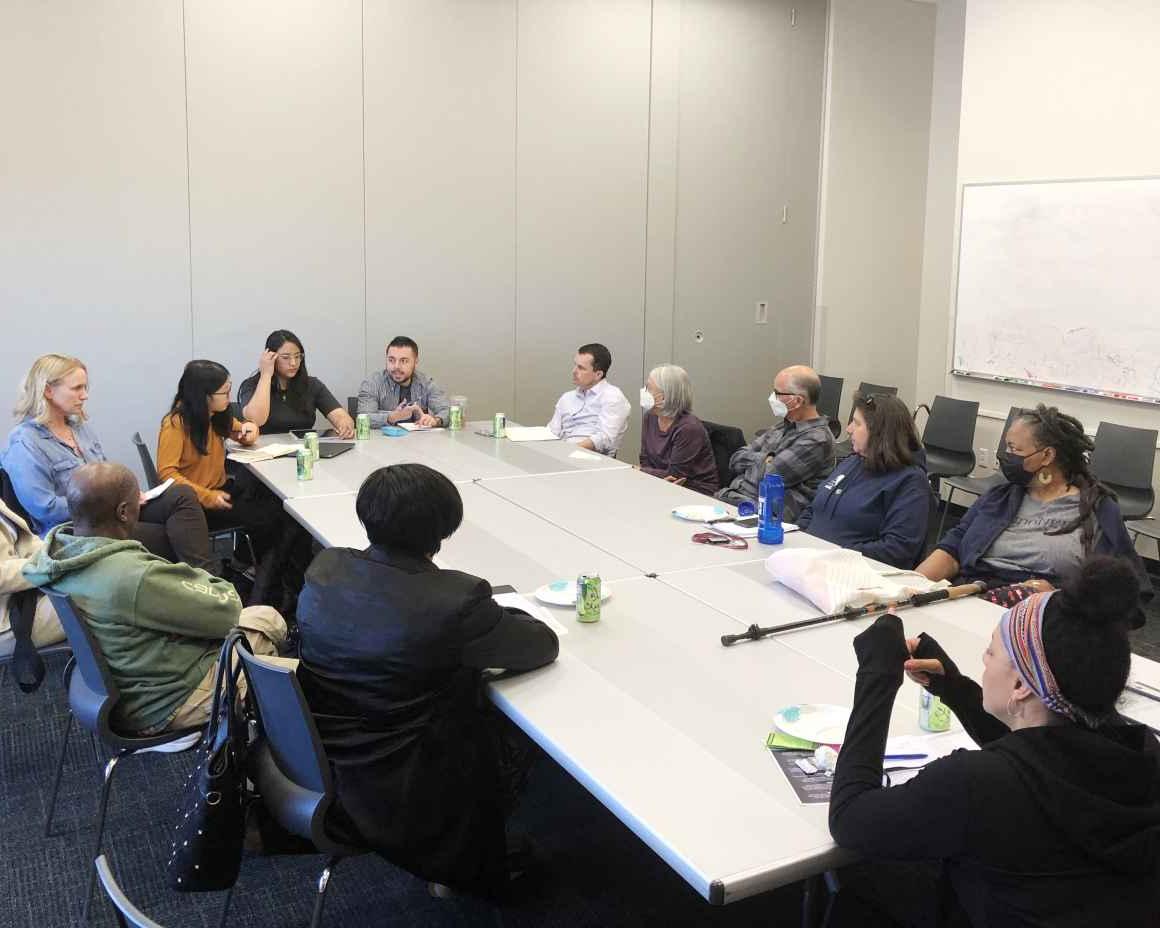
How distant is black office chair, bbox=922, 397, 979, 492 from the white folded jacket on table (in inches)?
136

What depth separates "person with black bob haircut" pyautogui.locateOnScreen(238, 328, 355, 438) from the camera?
5.43m

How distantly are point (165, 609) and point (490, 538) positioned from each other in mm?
1174

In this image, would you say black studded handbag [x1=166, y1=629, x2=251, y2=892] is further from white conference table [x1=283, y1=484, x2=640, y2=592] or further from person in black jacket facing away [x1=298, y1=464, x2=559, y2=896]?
white conference table [x1=283, y1=484, x2=640, y2=592]

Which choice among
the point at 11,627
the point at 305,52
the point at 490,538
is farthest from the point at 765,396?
the point at 11,627

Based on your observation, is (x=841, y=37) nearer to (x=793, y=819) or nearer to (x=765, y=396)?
(x=765, y=396)

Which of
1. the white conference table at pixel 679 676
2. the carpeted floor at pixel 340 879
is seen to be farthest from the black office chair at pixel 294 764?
the carpeted floor at pixel 340 879

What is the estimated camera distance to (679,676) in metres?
2.36

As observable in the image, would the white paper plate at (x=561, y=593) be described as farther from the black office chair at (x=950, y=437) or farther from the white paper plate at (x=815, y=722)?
the black office chair at (x=950, y=437)

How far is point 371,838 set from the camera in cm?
219

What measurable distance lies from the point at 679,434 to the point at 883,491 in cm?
156

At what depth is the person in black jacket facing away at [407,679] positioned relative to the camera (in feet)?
7.07

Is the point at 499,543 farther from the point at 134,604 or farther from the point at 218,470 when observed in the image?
the point at 218,470

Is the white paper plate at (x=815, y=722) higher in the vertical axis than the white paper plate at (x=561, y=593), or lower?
lower

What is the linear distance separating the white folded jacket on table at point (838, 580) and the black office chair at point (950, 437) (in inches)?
136
